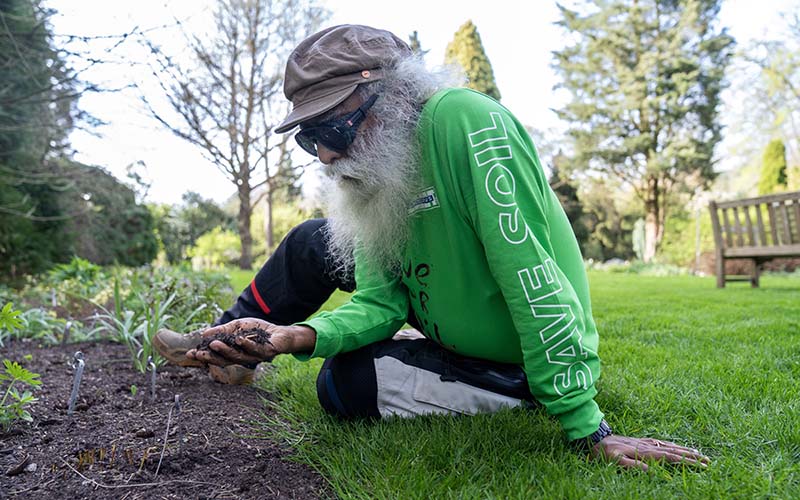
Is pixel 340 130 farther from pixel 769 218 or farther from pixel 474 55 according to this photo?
pixel 474 55

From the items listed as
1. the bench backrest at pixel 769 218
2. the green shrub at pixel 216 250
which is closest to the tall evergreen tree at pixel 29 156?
the bench backrest at pixel 769 218

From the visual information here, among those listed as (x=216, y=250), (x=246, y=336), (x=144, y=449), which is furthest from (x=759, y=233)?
(x=216, y=250)

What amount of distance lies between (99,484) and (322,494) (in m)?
0.52

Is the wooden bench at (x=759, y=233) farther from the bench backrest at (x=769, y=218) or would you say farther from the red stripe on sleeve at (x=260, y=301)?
the red stripe on sleeve at (x=260, y=301)

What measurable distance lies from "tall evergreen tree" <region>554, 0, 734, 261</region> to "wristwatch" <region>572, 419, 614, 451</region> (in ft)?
59.6

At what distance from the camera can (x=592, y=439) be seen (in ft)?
4.33

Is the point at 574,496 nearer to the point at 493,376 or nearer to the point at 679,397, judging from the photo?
the point at 493,376

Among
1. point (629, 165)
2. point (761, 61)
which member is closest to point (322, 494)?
→ point (629, 165)

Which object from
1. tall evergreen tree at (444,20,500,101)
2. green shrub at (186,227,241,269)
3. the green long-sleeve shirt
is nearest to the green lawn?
the green long-sleeve shirt

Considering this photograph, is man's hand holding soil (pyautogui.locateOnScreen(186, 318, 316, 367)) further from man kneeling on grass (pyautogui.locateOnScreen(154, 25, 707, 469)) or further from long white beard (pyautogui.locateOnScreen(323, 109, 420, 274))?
long white beard (pyautogui.locateOnScreen(323, 109, 420, 274))

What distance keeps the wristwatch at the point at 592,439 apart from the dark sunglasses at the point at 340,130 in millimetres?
1017

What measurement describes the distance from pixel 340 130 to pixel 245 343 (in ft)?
2.15

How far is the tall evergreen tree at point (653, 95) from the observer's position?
58.7 ft

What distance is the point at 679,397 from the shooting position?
1790mm
